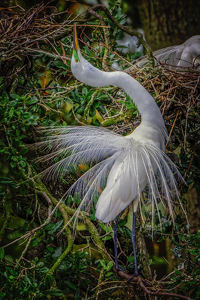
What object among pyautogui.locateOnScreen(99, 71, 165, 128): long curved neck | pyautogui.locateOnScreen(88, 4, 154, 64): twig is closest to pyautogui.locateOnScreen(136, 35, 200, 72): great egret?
pyautogui.locateOnScreen(88, 4, 154, 64): twig

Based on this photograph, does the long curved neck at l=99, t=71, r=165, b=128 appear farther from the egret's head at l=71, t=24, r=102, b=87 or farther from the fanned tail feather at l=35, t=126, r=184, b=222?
the fanned tail feather at l=35, t=126, r=184, b=222

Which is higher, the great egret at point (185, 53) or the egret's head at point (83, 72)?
the egret's head at point (83, 72)

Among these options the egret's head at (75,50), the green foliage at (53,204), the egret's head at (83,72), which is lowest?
the green foliage at (53,204)

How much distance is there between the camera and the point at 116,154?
196 centimetres

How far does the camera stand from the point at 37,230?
1888 mm

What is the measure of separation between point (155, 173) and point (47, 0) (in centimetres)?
143

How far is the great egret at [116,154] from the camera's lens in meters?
1.89

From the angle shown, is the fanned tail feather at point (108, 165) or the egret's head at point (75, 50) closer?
the fanned tail feather at point (108, 165)

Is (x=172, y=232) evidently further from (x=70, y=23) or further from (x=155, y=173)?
(x=70, y=23)

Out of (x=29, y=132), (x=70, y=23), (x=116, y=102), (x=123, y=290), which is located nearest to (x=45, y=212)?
(x=29, y=132)

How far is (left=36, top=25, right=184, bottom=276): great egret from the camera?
6.20 ft

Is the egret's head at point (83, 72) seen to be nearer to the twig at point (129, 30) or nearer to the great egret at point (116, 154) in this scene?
the great egret at point (116, 154)

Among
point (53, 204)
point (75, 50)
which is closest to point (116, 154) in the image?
point (53, 204)

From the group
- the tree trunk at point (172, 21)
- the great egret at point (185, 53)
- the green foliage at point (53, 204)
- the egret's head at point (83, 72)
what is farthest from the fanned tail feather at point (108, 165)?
the tree trunk at point (172, 21)
